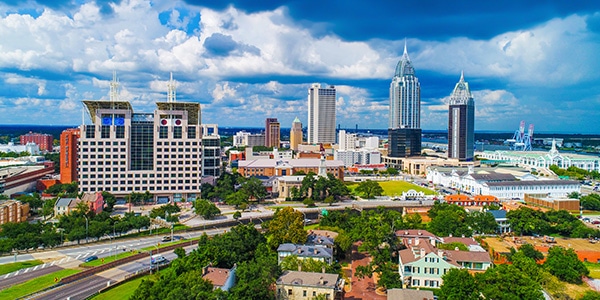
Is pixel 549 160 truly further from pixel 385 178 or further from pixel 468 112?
pixel 385 178

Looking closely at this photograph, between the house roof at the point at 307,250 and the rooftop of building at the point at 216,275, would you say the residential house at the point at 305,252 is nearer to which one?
the house roof at the point at 307,250

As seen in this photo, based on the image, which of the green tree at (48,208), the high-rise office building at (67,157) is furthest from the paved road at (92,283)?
the high-rise office building at (67,157)

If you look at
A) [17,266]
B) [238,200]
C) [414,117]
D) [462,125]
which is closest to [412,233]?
[238,200]

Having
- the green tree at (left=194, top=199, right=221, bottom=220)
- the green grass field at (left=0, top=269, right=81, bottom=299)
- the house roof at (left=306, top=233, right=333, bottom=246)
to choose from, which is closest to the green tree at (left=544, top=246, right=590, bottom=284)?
the house roof at (left=306, top=233, right=333, bottom=246)

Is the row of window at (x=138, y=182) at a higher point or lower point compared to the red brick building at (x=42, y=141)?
lower

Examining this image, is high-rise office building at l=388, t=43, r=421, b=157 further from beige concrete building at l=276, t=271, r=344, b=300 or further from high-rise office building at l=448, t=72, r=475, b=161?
beige concrete building at l=276, t=271, r=344, b=300

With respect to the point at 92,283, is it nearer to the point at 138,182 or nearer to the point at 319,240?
the point at 319,240
